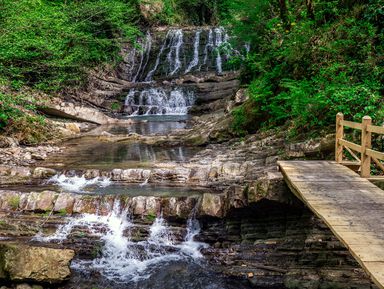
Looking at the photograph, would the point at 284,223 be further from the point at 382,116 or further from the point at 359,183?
the point at 382,116

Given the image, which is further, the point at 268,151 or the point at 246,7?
the point at 246,7

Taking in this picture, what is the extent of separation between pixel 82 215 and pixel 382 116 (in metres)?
6.85

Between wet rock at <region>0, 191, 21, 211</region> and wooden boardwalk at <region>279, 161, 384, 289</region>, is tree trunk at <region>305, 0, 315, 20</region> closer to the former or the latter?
wooden boardwalk at <region>279, 161, 384, 289</region>

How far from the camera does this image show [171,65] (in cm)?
2805

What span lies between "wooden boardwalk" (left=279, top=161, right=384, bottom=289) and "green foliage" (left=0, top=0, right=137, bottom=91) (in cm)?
843

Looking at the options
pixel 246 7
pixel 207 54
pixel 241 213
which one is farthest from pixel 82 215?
pixel 207 54

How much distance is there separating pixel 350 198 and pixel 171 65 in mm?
24374

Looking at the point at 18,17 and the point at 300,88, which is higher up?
the point at 18,17

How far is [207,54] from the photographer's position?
93.2ft

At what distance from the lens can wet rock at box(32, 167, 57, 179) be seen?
1059 cm

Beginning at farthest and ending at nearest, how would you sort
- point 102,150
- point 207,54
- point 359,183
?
point 207,54
point 102,150
point 359,183

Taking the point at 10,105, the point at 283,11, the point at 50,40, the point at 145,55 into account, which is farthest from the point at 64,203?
the point at 145,55


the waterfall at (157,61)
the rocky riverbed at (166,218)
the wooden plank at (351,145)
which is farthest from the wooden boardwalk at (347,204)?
the waterfall at (157,61)

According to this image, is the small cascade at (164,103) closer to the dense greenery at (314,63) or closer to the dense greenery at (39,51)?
the dense greenery at (39,51)
